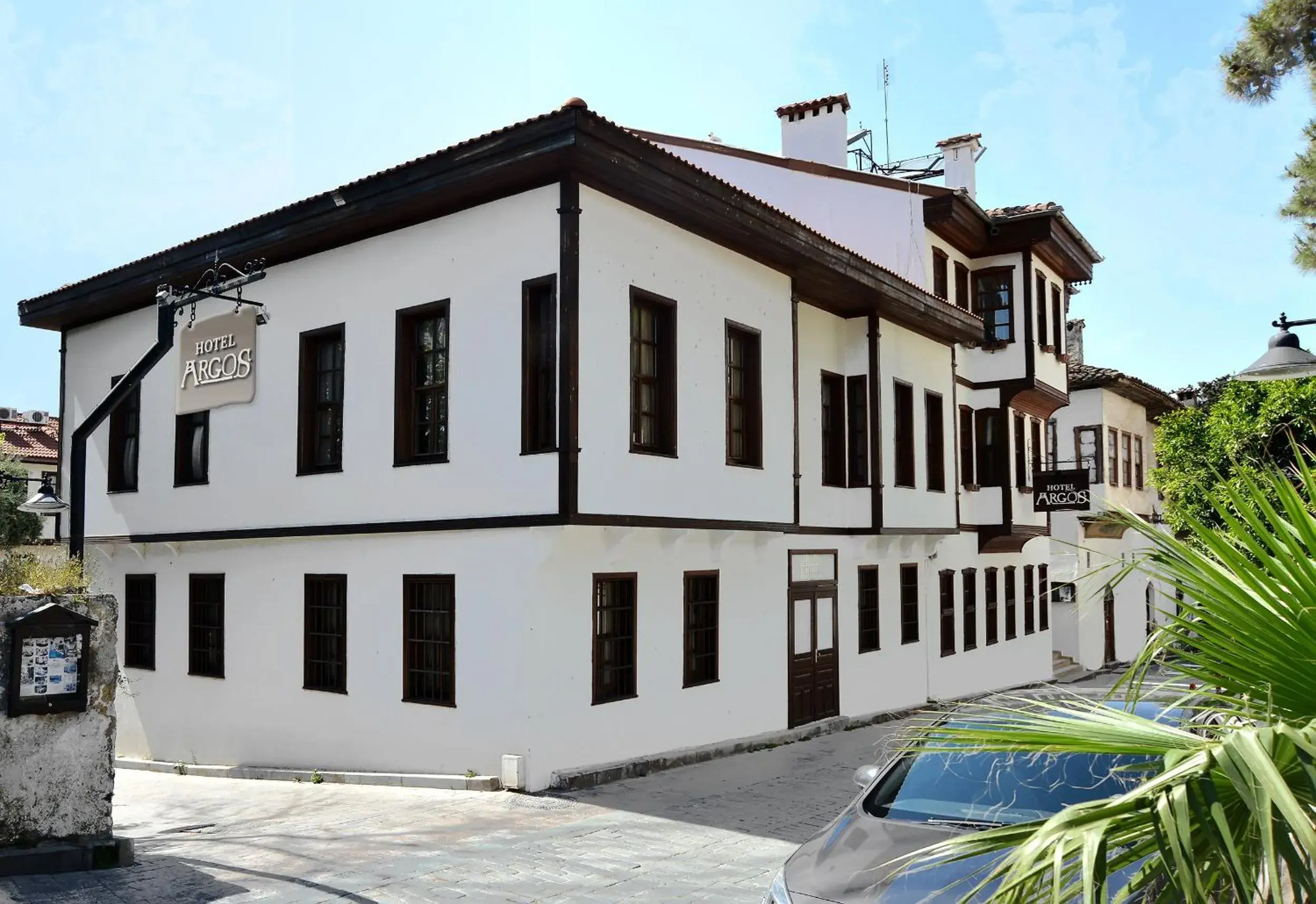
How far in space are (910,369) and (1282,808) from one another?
17992mm

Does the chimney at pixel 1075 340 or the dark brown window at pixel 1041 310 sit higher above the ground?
the chimney at pixel 1075 340

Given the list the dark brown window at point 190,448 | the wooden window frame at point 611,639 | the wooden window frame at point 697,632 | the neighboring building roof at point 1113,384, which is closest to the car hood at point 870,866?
the wooden window frame at point 611,639

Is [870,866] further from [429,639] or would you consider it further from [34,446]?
[34,446]

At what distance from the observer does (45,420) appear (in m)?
52.6

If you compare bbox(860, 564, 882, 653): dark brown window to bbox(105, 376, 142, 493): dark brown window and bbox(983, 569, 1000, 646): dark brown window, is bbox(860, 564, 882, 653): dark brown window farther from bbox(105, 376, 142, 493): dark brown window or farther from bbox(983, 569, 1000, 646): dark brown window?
bbox(105, 376, 142, 493): dark brown window

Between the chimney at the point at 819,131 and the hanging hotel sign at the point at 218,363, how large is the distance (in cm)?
1274

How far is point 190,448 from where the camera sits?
55.0 feet

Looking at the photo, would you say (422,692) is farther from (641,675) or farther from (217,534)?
(217,534)

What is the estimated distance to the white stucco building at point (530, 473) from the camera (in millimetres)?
11812

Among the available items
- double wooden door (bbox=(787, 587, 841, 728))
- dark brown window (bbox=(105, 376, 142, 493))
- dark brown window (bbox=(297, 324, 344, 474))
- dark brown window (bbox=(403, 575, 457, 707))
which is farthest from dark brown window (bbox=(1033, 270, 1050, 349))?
dark brown window (bbox=(105, 376, 142, 493))

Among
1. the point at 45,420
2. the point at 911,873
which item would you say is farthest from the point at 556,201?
the point at 45,420

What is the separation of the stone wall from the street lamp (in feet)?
28.6

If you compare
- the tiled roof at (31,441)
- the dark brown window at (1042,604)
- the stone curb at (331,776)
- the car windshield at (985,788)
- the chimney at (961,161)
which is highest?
the chimney at (961,161)

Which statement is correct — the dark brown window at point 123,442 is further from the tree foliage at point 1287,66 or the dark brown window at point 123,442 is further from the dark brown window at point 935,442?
the tree foliage at point 1287,66
